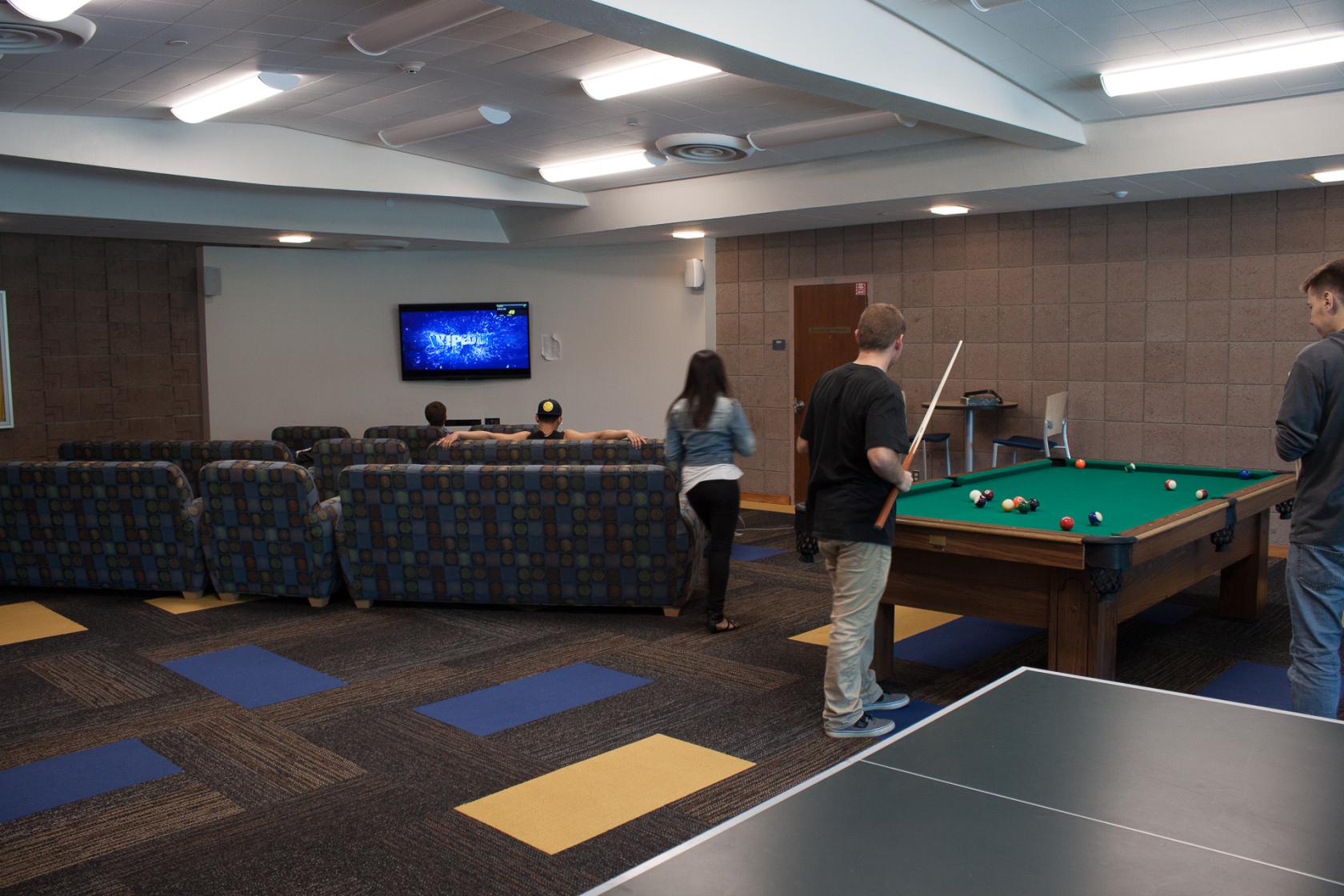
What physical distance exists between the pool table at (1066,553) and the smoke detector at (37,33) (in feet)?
12.9

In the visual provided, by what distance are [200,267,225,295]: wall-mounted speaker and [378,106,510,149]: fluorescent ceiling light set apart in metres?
3.34

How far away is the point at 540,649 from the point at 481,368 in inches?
249

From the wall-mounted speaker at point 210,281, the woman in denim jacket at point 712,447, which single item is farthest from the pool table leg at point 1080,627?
the wall-mounted speaker at point 210,281

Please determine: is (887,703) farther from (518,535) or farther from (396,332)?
(396,332)

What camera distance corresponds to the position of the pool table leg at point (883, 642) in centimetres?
444

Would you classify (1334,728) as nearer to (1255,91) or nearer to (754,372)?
(1255,91)

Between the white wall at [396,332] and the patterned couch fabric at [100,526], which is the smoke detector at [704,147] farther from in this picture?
the patterned couch fabric at [100,526]

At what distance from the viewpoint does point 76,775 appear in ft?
11.7

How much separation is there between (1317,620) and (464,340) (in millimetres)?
8843

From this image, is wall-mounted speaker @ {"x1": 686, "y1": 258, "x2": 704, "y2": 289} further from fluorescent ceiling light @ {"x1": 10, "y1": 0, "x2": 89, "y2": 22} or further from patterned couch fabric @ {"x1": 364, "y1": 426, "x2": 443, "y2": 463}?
fluorescent ceiling light @ {"x1": 10, "y1": 0, "x2": 89, "y2": 22}

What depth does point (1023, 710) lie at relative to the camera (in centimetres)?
200

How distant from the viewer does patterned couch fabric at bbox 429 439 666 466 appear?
6508 mm

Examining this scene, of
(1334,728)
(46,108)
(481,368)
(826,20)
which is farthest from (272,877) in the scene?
(481,368)

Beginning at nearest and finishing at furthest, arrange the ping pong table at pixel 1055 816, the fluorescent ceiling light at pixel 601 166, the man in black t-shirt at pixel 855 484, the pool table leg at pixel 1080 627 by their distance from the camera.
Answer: the ping pong table at pixel 1055 816
the man in black t-shirt at pixel 855 484
the pool table leg at pixel 1080 627
the fluorescent ceiling light at pixel 601 166
